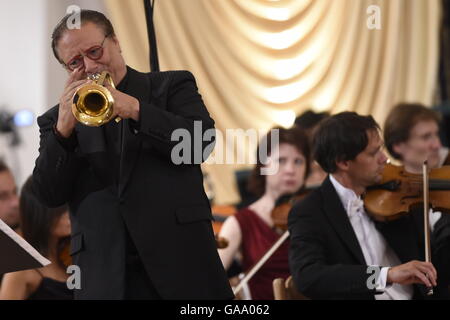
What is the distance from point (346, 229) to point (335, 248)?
0.07 metres

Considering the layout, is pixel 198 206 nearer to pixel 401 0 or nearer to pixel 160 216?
pixel 160 216

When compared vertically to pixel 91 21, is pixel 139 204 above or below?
below

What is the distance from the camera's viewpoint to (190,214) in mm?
2514

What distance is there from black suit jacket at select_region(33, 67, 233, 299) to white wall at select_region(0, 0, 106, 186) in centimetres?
294

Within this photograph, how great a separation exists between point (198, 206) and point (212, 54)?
10.9 ft

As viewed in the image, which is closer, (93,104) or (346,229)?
(93,104)

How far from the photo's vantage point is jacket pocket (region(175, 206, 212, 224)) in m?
2.50

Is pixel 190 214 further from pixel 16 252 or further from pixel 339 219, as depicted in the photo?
pixel 339 219

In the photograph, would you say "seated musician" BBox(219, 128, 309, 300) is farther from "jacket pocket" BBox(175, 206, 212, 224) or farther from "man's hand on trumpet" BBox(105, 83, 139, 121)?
"man's hand on trumpet" BBox(105, 83, 139, 121)

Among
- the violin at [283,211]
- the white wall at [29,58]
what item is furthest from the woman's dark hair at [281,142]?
the white wall at [29,58]

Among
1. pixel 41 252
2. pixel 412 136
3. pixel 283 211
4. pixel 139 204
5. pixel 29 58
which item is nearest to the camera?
pixel 139 204

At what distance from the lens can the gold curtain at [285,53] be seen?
18.4 ft
